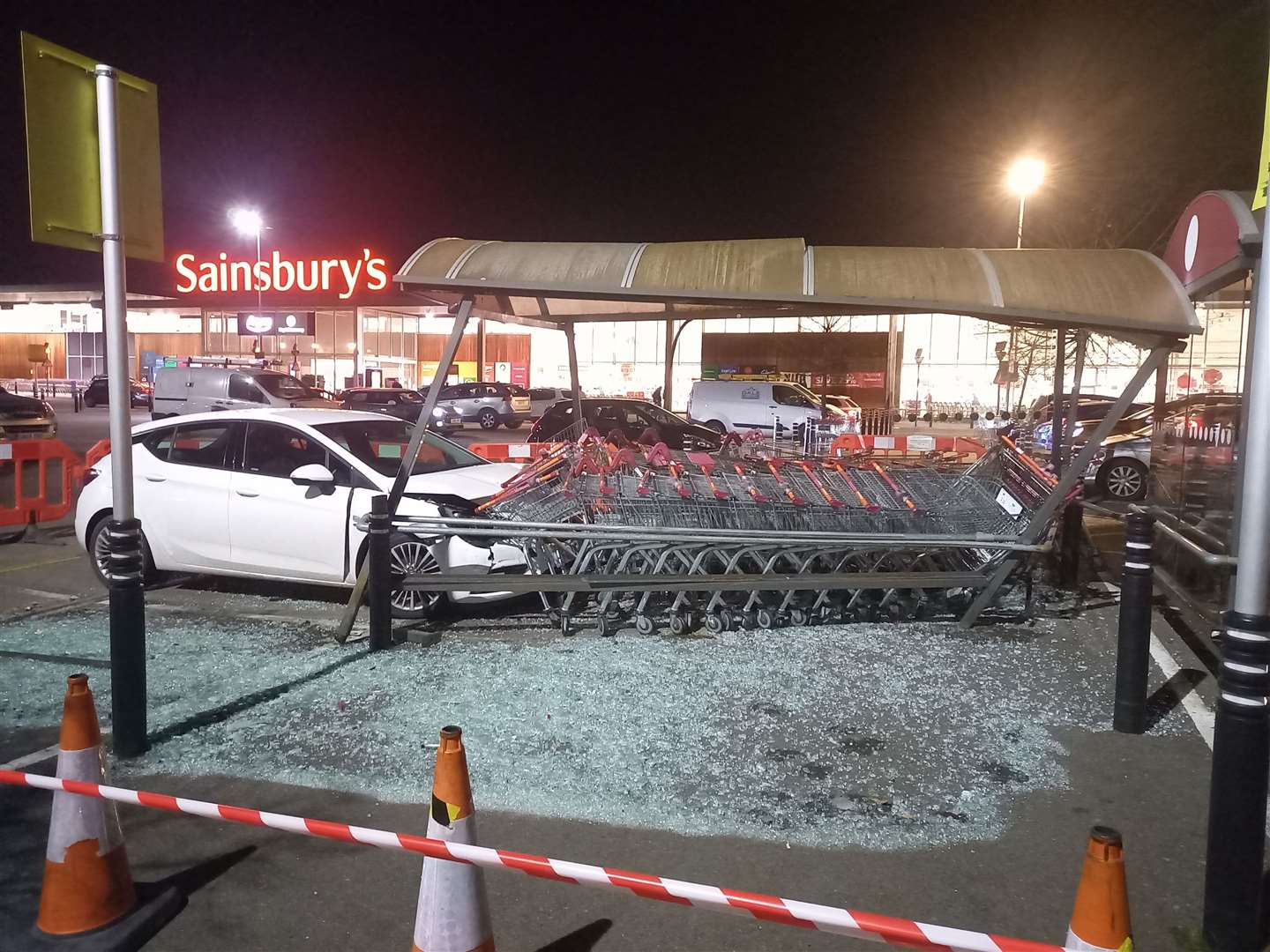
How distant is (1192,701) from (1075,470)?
4.86 ft

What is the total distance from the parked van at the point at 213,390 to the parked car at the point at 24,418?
373 cm

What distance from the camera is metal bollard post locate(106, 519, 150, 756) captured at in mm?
4316

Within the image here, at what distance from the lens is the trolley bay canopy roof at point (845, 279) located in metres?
5.48

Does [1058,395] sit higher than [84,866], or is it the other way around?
[1058,395]

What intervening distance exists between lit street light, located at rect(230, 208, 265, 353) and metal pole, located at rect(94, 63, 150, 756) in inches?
1460

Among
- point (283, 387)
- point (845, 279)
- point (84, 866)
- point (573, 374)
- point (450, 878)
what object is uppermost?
point (845, 279)

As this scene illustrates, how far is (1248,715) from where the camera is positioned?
2.97 m

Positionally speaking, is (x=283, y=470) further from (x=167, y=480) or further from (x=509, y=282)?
(x=509, y=282)

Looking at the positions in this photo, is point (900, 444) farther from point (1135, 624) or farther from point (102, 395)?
point (102, 395)

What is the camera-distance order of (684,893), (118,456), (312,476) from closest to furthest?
1. (684,893)
2. (118,456)
3. (312,476)

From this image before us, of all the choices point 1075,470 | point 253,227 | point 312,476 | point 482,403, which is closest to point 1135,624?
point 1075,470

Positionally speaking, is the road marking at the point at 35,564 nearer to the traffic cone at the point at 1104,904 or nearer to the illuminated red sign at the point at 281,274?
the traffic cone at the point at 1104,904

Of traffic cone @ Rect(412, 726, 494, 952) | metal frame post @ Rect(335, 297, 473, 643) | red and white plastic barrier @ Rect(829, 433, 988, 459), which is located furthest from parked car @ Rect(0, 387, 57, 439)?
traffic cone @ Rect(412, 726, 494, 952)

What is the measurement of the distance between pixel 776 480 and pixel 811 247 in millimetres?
1692
